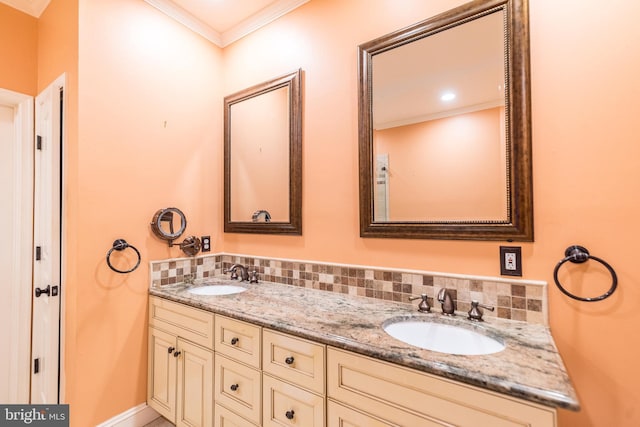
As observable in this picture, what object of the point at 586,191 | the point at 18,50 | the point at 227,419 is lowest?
the point at 227,419

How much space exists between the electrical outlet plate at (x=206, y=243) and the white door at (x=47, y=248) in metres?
0.81

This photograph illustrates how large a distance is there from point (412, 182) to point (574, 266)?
738 mm

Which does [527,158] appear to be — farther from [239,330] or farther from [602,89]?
[239,330]

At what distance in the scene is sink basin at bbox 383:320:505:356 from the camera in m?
1.18

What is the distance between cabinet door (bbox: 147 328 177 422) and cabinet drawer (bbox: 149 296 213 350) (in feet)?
0.20

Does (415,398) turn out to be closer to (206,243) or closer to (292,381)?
(292,381)

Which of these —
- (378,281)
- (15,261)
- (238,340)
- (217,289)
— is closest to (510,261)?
(378,281)

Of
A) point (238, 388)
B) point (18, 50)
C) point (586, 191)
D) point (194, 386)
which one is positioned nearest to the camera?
point (586, 191)

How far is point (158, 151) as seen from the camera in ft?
6.38

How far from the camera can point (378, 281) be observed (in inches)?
63.0

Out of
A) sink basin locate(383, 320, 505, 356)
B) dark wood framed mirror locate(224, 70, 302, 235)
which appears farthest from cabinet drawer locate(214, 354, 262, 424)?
dark wood framed mirror locate(224, 70, 302, 235)

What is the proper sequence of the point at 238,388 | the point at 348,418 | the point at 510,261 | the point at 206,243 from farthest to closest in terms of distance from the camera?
1. the point at 206,243
2. the point at 238,388
3. the point at 510,261
4. the point at 348,418

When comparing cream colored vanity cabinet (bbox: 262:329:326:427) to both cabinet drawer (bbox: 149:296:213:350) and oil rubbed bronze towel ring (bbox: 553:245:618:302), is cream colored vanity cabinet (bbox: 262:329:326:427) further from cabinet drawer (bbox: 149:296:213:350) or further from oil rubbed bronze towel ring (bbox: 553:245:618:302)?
oil rubbed bronze towel ring (bbox: 553:245:618:302)

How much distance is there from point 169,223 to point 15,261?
98cm
